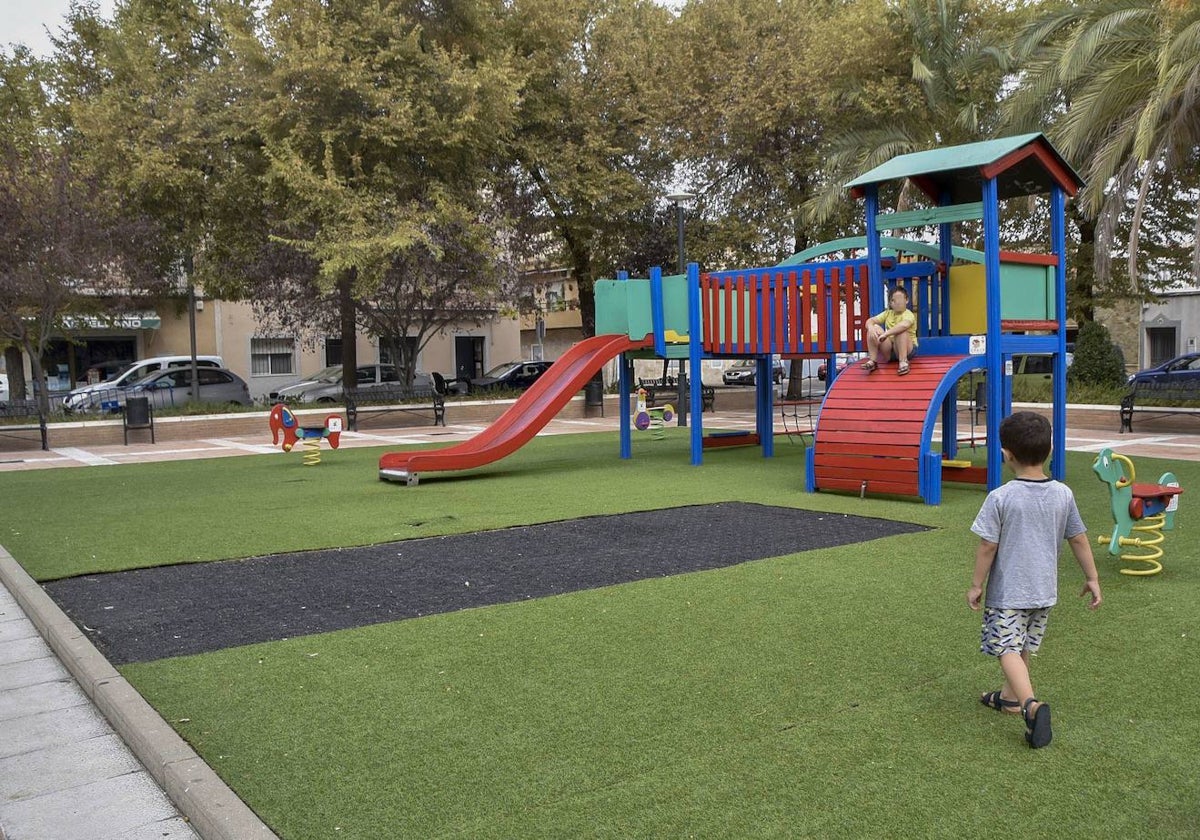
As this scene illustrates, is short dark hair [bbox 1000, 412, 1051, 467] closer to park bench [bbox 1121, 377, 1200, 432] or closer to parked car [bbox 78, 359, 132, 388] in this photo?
park bench [bbox 1121, 377, 1200, 432]

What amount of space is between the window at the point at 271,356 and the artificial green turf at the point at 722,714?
3199cm

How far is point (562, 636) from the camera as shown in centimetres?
567

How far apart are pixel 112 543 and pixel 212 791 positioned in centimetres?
597

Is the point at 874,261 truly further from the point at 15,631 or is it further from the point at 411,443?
the point at 411,443

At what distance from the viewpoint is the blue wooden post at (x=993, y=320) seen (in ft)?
35.4

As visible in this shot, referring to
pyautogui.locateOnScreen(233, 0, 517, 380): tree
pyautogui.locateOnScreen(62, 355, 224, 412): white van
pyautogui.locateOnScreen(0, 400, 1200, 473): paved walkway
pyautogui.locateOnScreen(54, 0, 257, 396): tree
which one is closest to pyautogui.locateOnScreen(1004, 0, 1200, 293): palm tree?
pyautogui.locateOnScreen(0, 400, 1200, 473): paved walkway

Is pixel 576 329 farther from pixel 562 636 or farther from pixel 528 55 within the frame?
pixel 562 636

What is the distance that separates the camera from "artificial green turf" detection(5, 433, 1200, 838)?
136 inches

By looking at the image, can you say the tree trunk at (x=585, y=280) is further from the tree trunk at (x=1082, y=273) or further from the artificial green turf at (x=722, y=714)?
the artificial green turf at (x=722, y=714)

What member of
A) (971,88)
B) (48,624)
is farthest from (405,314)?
(48,624)

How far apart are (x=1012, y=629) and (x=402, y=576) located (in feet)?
14.7

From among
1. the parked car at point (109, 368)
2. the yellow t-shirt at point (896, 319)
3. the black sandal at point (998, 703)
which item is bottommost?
the black sandal at point (998, 703)

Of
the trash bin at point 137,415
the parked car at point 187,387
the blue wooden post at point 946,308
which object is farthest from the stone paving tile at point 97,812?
the parked car at point 187,387

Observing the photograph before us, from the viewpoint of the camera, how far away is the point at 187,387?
27.4 metres
